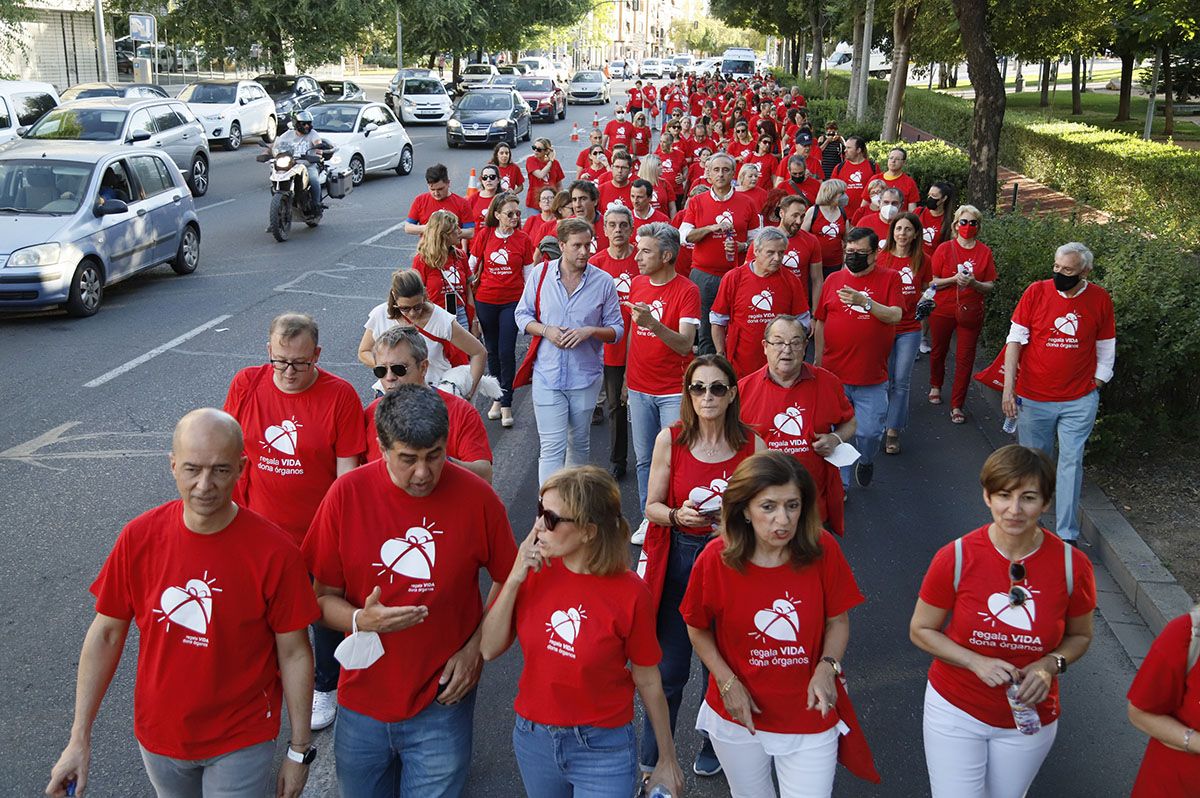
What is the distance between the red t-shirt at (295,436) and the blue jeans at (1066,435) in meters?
4.32

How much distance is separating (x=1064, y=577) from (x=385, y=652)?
2.23m

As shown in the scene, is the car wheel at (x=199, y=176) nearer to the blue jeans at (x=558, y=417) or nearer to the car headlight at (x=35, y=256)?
the car headlight at (x=35, y=256)

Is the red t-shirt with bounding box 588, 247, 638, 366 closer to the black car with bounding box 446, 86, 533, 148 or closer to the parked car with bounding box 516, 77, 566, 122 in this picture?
the black car with bounding box 446, 86, 533, 148

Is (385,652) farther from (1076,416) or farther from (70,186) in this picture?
(70,186)

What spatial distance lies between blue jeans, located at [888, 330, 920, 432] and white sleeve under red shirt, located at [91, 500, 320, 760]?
6453mm

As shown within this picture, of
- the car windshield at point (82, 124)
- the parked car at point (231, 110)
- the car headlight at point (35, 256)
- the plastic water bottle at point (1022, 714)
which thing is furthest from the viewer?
the parked car at point (231, 110)

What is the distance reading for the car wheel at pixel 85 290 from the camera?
1279 cm

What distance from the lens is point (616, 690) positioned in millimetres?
3582

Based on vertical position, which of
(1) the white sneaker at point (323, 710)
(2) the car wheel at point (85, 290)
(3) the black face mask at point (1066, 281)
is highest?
(3) the black face mask at point (1066, 281)

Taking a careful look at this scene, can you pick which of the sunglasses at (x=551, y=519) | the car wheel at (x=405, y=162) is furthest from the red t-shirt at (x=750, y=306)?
the car wheel at (x=405, y=162)

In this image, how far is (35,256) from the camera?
12.4 metres

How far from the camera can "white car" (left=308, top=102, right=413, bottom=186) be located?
24141 millimetres

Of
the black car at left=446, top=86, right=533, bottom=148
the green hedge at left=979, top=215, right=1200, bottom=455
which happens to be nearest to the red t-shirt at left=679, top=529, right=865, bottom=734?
the green hedge at left=979, top=215, right=1200, bottom=455

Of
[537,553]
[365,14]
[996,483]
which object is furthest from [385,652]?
[365,14]
